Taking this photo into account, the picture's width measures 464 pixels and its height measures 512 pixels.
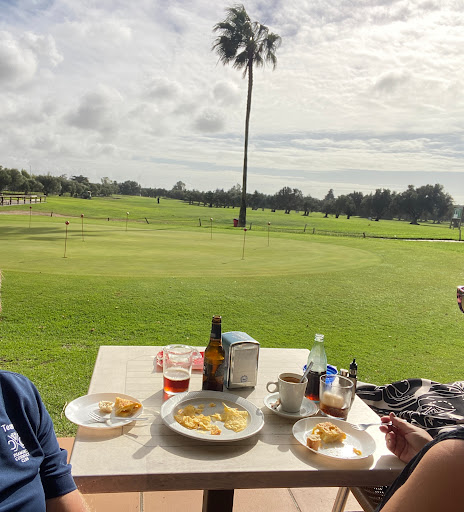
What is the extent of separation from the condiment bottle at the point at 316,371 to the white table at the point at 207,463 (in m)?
0.27

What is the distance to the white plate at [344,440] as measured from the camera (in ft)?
5.02

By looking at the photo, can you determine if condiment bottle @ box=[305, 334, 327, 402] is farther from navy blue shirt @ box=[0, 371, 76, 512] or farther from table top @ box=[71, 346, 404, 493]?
navy blue shirt @ box=[0, 371, 76, 512]

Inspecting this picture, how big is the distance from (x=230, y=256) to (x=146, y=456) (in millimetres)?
10119

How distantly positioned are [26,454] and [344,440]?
1103 mm

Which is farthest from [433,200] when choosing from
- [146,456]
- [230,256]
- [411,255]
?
[146,456]

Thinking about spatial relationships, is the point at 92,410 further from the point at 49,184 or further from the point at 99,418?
the point at 49,184

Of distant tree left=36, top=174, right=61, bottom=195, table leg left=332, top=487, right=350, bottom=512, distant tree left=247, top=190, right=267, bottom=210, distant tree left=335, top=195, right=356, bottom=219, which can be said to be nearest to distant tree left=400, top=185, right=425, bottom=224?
distant tree left=335, top=195, right=356, bottom=219

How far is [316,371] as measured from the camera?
195 centimetres

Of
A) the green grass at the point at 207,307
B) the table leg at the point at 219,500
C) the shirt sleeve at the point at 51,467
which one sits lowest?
the green grass at the point at 207,307

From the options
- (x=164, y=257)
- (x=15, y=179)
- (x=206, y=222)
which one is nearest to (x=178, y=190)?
(x=15, y=179)

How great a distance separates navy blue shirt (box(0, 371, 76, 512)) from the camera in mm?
1172

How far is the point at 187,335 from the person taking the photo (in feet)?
17.6

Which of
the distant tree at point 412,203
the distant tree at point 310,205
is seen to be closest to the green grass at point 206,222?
the distant tree at point 310,205

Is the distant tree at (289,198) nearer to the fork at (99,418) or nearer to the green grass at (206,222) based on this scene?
the green grass at (206,222)
